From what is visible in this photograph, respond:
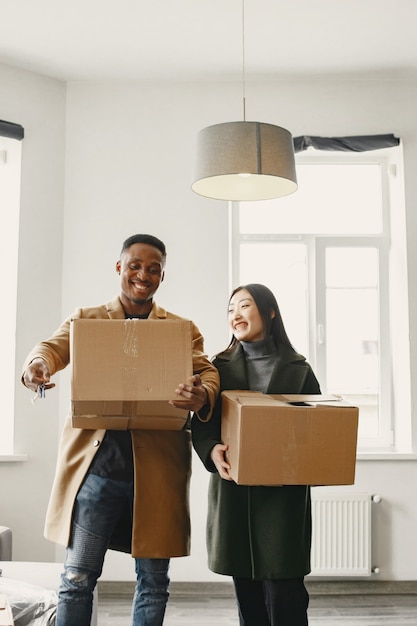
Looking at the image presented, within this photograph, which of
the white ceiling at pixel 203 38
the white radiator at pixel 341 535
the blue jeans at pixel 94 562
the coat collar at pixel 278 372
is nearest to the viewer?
the blue jeans at pixel 94 562

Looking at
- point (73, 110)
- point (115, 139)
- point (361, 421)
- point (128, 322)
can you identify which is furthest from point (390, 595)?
point (73, 110)

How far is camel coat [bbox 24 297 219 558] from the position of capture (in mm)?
1813

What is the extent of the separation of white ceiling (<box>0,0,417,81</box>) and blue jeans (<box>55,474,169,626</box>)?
217cm

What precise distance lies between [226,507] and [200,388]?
462mm

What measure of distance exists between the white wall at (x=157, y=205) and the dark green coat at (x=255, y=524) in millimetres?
1547

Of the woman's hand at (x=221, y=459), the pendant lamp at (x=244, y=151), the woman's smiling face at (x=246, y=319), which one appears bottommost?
the woman's hand at (x=221, y=459)

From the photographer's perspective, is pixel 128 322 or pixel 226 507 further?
pixel 226 507

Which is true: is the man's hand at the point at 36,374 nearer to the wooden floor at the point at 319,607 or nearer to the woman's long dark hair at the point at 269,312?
the woman's long dark hair at the point at 269,312

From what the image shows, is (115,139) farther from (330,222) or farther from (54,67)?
(330,222)

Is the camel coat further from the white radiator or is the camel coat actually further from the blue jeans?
the white radiator

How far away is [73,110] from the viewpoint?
3629 millimetres

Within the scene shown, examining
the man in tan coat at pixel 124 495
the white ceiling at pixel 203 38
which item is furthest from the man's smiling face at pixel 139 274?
the white ceiling at pixel 203 38

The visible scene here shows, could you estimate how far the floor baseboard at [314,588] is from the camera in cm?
338

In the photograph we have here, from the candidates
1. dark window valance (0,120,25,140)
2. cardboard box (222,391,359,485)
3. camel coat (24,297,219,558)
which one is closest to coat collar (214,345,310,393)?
camel coat (24,297,219,558)
